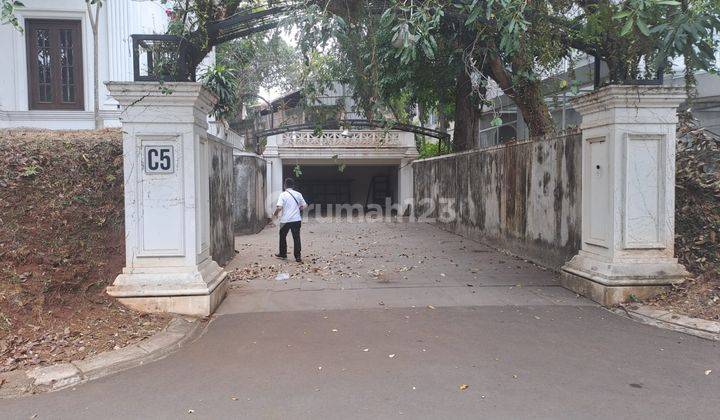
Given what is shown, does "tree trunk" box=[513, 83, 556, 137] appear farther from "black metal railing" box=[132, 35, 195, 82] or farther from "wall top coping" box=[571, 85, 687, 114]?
"black metal railing" box=[132, 35, 195, 82]

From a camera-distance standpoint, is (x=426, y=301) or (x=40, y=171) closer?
(x=40, y=171)

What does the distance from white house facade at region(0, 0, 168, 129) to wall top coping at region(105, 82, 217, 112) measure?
6732 mm

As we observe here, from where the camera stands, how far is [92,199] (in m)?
6.21

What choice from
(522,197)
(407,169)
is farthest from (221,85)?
(407,169)

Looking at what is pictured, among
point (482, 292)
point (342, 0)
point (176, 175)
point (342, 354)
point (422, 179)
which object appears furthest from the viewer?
point (422, 179)

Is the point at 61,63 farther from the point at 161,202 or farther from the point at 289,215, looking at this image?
the point at 161,202

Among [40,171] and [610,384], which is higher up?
[40,171]

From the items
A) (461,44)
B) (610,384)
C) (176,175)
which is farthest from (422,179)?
(610,384)

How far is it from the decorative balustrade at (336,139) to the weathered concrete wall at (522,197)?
5931 millimetres

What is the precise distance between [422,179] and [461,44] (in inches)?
405

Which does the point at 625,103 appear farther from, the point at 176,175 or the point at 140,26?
the point at 140,26

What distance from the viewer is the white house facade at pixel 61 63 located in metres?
11.7

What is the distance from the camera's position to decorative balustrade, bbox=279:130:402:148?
2036cm

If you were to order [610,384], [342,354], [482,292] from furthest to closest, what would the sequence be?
1. [482,292]
2. [342,354]
3. [610,384]
